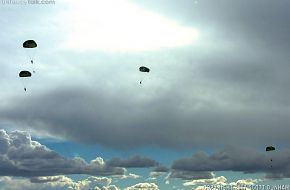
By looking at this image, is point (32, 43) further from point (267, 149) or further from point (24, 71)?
point (267, 149)

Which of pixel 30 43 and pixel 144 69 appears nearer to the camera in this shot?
pixel 30 43

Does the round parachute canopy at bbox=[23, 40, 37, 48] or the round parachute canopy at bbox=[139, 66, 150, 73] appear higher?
the round parachute canopy at bbox=[23, 40, 37, 48]

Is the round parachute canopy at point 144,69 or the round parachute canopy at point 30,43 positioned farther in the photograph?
the round parachute canopy at point 144,69

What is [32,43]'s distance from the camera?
159375mm

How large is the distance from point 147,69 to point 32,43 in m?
36.9

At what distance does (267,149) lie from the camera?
19912 centimetres

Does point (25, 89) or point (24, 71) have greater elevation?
point (24, 71)

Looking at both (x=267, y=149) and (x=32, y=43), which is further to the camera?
(x=267, y=149)

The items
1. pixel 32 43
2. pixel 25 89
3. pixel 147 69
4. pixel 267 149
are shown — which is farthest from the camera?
pixel 267 149

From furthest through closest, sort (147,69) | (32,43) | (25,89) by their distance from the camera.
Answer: (147,69) → (32,43) → (25,89)

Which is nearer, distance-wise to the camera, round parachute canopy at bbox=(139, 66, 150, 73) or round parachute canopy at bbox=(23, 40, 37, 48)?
round parachute canopy at bbox=(23, 40, 37, 48)

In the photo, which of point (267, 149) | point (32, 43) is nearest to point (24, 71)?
point (32, 43)

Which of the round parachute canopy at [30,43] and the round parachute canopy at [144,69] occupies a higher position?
the round parachute canopy at [30,43]

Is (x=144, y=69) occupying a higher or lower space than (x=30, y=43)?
lower
